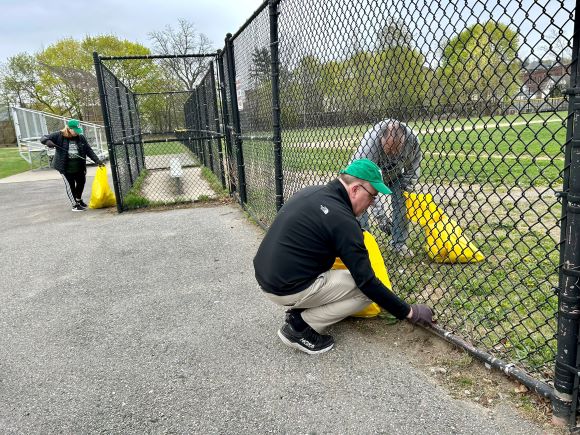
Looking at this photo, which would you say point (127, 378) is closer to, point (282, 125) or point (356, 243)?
point (356, 243)

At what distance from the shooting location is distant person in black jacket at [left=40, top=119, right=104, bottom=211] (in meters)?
8.11

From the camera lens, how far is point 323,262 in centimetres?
295

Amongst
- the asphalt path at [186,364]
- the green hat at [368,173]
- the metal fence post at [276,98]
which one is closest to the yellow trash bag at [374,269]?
the asphalt path at [186,364]

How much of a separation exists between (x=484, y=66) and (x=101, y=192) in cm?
756

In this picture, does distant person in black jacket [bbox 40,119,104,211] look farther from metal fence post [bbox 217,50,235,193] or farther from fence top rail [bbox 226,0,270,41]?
fence top rail [bbox 226,0,270,41]

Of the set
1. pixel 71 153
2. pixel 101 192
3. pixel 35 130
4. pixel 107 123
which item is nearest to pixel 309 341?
pixel 107 123

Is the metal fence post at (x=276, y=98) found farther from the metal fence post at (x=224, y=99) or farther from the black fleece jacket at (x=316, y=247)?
the metal fence post at (x=224, y=99)

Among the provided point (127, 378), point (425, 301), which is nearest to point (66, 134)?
point (127, 378)

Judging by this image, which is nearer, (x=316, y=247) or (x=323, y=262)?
(x=316, y=247)

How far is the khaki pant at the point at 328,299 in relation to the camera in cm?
303

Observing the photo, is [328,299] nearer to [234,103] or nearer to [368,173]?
[368,173]

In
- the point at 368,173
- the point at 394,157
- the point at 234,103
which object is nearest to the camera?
the point at 368,173

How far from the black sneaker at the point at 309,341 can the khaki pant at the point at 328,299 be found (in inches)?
2.0

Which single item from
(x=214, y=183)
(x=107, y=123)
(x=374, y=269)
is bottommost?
(x=214, y=183)
